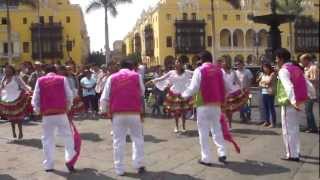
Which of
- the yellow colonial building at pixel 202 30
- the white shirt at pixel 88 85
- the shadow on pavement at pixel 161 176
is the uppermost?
the yellow colonial building at pixel 202 30

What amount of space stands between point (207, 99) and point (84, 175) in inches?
83.1

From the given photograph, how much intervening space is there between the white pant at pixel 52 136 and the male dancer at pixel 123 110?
0.74 meters

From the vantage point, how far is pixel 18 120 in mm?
13375

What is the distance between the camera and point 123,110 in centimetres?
900

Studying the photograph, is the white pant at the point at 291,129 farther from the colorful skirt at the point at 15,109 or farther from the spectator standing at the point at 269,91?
the colorful skirt at the point at 15,109

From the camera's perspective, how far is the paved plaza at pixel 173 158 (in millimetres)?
8977

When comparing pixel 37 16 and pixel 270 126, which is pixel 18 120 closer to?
pixel 270 126

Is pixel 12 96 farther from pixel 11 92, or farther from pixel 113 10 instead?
pixel 113 10

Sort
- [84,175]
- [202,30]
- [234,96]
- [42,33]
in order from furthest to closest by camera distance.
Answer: [202,30]
[42,33]
[234,96]
[84,175]

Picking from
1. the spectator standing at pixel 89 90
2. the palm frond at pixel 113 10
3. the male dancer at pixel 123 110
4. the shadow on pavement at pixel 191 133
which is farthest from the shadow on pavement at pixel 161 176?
A: the palm frond at pixel 113 10

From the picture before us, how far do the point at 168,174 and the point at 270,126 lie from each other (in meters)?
5.66

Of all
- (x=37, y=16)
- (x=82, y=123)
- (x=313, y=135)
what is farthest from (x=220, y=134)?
(x=37, y=16)

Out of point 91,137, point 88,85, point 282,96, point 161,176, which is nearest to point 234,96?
point 91,137

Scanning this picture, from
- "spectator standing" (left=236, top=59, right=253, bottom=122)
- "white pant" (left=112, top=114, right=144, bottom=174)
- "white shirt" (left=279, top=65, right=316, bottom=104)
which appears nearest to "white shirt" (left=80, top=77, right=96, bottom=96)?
"spectator standing" (left=236, top=59, right=253, bottom=122)
